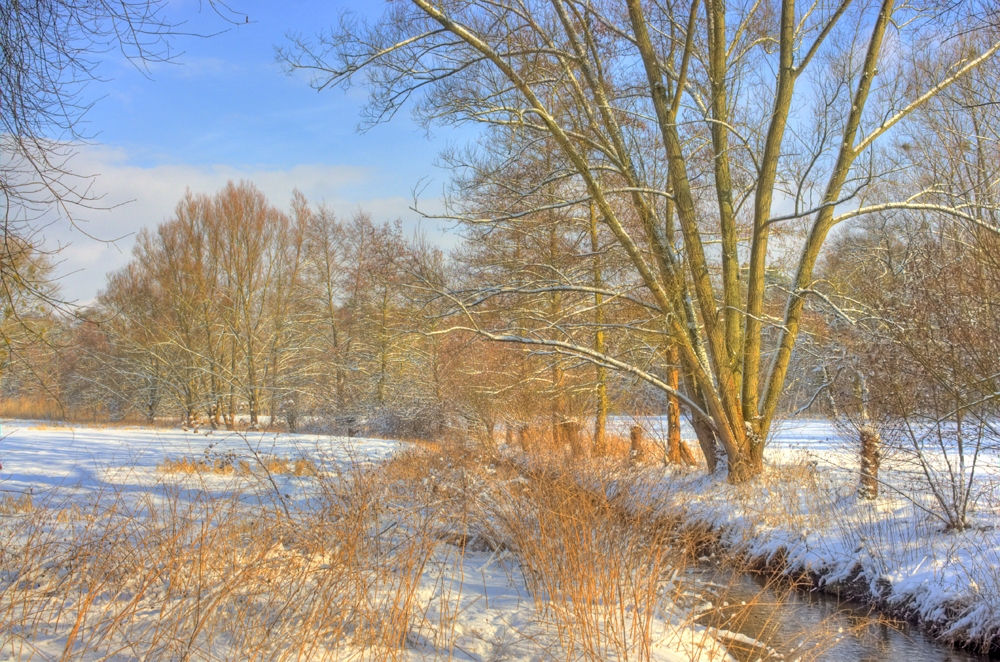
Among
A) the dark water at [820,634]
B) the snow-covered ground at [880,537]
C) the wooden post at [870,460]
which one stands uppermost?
the wooden post at [870,460]

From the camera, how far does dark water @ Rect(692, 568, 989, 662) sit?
4.71 metres

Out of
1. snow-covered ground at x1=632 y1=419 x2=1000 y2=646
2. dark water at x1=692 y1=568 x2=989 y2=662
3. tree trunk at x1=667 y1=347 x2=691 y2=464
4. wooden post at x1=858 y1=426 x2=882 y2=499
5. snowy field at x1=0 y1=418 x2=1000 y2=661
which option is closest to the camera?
snowy field at x1=0 y1=418 x2=1000 y2=661

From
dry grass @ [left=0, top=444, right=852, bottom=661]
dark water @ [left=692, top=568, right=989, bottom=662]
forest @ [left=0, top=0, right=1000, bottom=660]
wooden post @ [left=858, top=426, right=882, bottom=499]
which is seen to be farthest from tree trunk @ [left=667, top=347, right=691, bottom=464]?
dry grass @ [left=0, top=444, right=852, bottom=661]

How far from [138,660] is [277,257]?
24.0 m

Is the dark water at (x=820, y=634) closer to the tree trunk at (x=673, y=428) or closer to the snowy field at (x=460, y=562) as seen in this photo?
the snowy field at (x=460, y=562)

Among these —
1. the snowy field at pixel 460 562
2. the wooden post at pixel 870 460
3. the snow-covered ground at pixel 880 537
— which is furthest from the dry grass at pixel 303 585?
the wooden post at pixel 870 460

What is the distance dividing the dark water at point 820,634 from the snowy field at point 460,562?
0.19 metres

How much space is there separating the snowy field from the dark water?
0.62ft

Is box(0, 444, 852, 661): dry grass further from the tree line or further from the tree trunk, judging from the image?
the tree trunk

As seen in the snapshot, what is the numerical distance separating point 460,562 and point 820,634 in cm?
261

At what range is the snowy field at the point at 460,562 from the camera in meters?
3.65

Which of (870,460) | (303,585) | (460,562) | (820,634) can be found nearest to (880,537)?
(870,460)

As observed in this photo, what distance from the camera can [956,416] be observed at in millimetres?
6512

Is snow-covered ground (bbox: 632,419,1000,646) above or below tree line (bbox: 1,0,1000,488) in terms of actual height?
below
